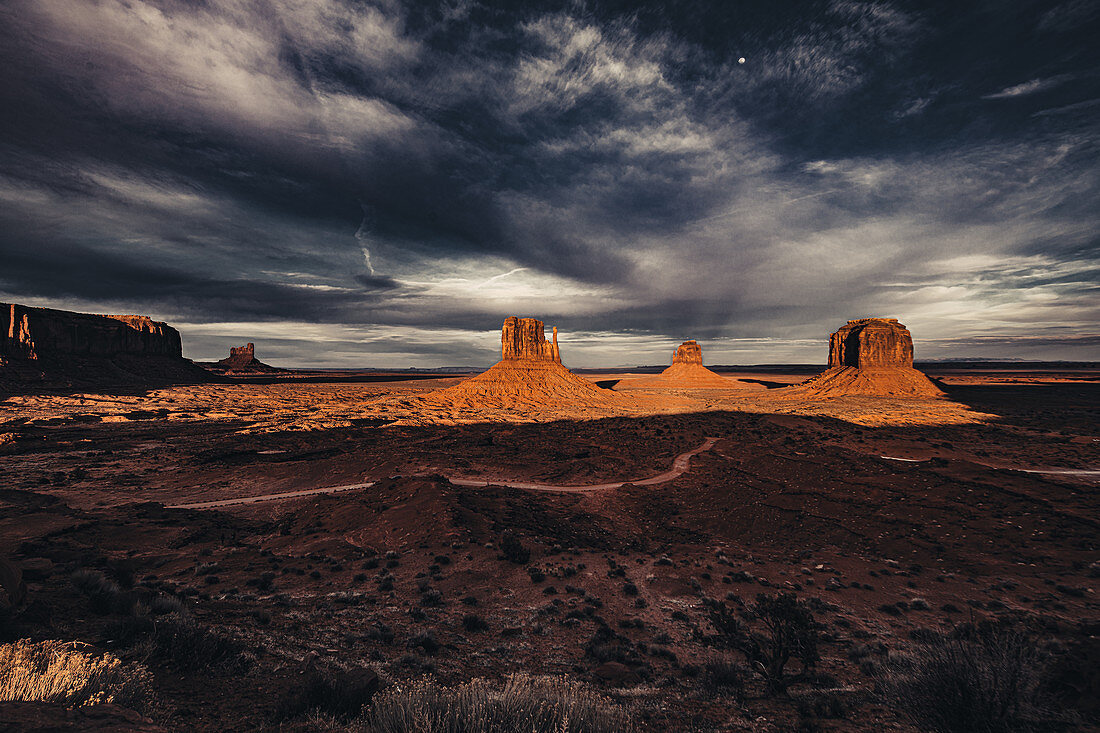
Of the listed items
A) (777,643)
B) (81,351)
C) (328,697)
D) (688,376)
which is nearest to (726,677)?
(777,643)

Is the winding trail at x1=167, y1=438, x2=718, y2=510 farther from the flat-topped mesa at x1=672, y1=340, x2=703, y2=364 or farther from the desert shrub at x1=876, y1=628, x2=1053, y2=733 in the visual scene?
the flat-topped mesa at x1=672, y1=340, x2=703, y2=364

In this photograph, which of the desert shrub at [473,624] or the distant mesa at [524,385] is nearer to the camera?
the desert shrub at [473,624]

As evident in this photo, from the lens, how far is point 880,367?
89.4 m

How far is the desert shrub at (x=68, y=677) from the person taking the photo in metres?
4.69

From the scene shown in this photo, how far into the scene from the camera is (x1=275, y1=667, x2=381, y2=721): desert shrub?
6387mm

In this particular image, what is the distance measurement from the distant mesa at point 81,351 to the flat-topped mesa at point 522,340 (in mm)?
90481

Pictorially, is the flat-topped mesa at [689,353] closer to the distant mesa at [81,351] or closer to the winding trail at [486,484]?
the winding trail at [486,484]

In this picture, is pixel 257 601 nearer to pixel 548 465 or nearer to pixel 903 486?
pixel 548 465

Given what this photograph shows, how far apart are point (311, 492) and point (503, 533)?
1724cm

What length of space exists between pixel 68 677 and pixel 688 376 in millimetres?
170686

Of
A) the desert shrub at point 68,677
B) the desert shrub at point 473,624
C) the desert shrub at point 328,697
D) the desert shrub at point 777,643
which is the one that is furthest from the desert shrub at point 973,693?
the desert shrub at point 68,677

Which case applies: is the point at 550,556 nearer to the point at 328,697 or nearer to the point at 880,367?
the point at 328,697

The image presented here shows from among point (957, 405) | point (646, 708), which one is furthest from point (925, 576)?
point (957, 405)

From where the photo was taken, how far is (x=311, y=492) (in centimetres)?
2945
